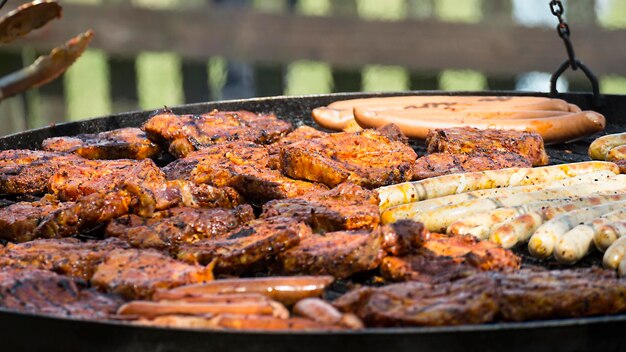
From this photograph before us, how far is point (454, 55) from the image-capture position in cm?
949

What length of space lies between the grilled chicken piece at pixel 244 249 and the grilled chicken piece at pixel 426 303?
1.63ft

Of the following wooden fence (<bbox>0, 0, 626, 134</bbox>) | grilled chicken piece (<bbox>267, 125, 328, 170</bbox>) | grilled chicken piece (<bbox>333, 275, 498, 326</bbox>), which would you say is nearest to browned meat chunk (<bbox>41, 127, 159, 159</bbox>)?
grilled chicken piece (<bbox>267, 125, 328, 170</bbox>)

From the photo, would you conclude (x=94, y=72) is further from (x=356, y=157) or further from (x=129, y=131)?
(x=356, y=157)

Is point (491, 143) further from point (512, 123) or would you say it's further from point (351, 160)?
point (351, 160)

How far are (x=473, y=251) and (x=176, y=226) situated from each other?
1275 mm

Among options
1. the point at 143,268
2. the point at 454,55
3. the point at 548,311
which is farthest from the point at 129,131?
the point at 454,55

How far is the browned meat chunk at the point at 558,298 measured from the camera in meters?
3.00

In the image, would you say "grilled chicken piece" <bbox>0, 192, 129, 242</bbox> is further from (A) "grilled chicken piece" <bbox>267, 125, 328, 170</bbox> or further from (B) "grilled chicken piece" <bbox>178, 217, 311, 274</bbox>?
(A) "grilled chicken piece" <bbox>267, 125, 328, 170</bbox>

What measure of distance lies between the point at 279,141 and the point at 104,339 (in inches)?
103

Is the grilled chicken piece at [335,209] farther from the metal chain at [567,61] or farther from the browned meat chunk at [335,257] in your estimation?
the metal chain at [567,61]

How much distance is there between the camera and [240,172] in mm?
4395

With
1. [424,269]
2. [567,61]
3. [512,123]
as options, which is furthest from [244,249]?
[567,61]

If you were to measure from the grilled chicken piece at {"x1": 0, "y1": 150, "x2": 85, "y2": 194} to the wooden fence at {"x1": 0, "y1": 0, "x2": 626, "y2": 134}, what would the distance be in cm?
521

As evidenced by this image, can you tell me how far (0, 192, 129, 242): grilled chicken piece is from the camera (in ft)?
12.7
